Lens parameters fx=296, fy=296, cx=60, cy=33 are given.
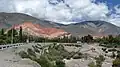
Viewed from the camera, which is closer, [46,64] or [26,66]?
[26,66]

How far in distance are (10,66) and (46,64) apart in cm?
1193

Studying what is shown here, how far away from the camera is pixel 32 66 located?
33.0m

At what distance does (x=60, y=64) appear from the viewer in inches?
2165

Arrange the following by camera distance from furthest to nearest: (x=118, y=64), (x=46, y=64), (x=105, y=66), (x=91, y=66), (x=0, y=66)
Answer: (x=105, y=66), (x=118, y=64), (x=91, y=66), (x=46, y=64), (x=0, y=66)

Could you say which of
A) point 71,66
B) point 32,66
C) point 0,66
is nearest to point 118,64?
point 71,66

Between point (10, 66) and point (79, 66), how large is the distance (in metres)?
42.0

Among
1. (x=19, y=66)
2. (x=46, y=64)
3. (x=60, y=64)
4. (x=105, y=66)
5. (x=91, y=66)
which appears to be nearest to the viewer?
(x=19, y=66)

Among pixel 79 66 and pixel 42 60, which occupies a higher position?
pixel 42 60

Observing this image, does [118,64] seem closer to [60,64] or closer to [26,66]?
[60,64]

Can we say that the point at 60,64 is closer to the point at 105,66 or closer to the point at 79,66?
the point at 79,66

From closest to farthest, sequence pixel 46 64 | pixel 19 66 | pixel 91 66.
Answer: pixel 19 66
pixel 46 64
pixel 91 66

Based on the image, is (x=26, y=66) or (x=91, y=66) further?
(x=91, y=66)

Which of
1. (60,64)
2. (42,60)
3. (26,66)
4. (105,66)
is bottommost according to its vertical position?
(105,66)

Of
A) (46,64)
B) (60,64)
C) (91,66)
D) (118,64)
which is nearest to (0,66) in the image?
(46,64)
